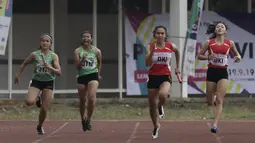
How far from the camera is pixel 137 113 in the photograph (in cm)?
1652

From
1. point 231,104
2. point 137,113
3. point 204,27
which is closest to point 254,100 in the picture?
point 231,104

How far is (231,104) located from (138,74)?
338cm

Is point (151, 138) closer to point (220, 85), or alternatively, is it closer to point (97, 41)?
point (220, 85)

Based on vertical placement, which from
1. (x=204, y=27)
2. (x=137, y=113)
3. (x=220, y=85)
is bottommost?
(x=137, y=113)

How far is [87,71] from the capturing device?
11.5 metres

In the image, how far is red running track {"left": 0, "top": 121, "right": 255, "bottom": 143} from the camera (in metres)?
10.5

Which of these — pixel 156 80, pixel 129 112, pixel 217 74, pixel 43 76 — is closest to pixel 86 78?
pixel 43 76

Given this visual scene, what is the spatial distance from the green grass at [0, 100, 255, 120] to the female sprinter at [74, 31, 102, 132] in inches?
150

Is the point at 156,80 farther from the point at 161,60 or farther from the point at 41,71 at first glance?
the point at 41,71

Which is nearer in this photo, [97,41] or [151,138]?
[151,138]

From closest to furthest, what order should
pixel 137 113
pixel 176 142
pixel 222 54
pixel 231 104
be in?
1. pixel 176 142
2. pixel 222 54
3. pixel 137 113
4. pixel 231 104

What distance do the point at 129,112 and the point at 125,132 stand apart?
4744 mm

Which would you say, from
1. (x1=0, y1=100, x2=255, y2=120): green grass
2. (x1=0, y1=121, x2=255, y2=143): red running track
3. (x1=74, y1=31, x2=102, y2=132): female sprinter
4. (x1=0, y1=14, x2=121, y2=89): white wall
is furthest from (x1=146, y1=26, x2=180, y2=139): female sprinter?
(x1=0, y1=14, x2=121, y2=89): white wall

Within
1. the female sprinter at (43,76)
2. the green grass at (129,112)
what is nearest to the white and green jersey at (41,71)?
the female sprinter at (43,76)
